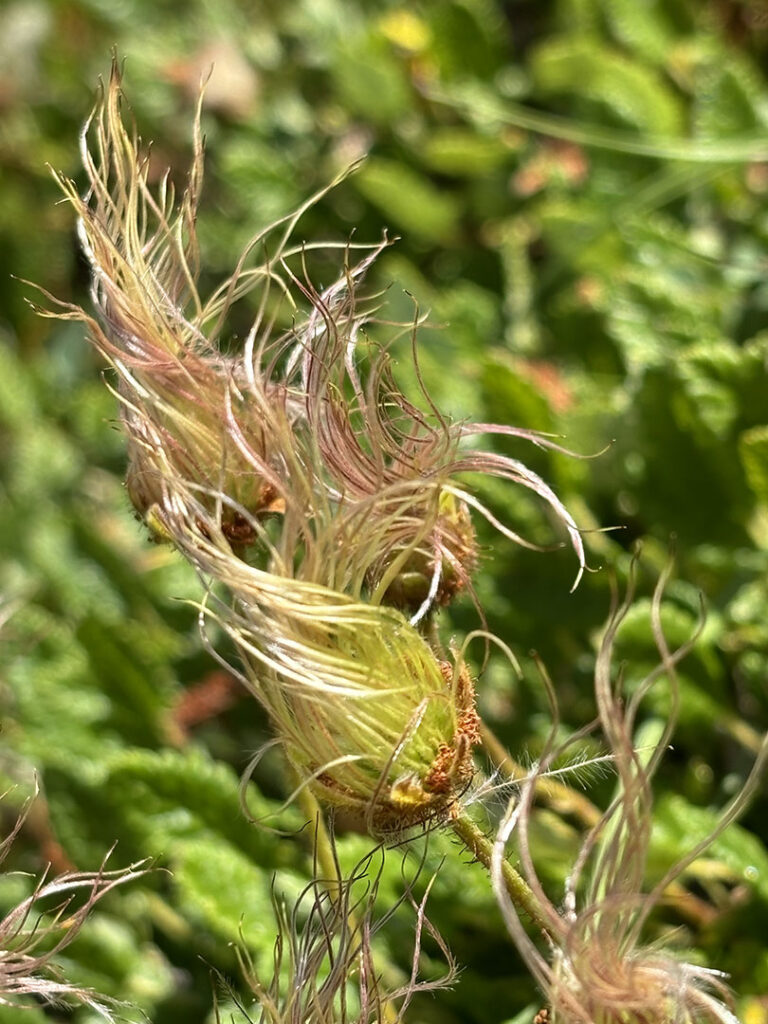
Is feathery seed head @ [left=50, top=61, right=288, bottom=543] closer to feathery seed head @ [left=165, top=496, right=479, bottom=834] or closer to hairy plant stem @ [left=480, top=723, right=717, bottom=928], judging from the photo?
feathery seed head @ [left=165, top=496, right=479, bottom=834]

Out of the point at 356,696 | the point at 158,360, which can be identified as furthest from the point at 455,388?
the point at 356,696

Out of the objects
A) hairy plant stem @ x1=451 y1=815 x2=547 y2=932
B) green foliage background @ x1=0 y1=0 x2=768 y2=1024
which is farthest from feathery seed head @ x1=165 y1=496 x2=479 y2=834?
green foliage background @ x1=0 y1=0 x2=768 y2=1024

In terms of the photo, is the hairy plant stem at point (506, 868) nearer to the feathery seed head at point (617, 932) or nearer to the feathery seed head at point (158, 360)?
the feathery seed head at point (617, 932)

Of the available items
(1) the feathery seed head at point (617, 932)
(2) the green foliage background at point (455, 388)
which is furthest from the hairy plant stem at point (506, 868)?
(2) the green foliage background at point (455, 388)

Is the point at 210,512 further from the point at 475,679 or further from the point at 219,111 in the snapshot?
the point at 219,111

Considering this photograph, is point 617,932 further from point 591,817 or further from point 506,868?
point 591,817

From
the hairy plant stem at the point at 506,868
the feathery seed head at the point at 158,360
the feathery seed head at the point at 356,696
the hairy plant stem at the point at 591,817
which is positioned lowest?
the hairy plant stem at the point at 591,817
